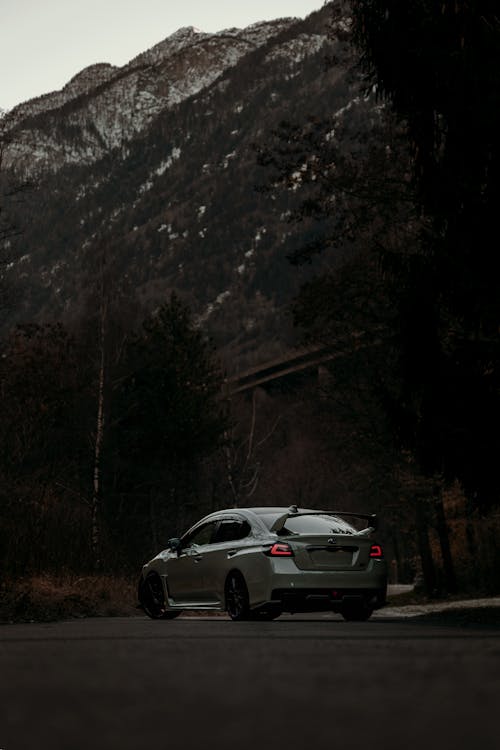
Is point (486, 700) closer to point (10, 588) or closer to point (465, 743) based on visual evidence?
point (465, 743)

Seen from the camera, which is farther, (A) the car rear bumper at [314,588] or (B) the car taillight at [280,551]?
(B) the car taillight at [280,551]

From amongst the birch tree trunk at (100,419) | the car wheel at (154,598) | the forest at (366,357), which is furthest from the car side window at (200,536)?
the birch tree trunk at (100,419)

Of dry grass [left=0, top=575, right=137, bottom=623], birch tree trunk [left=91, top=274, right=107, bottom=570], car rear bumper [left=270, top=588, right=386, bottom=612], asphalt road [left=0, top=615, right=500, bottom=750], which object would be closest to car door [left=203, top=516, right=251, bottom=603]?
car rear bumper [left=270, top=588, right=386, bottom=612]

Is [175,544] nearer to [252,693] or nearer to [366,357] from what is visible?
[252,693]

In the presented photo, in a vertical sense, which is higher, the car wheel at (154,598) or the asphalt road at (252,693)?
the asphalt road at (252,693)

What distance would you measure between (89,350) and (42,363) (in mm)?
2791

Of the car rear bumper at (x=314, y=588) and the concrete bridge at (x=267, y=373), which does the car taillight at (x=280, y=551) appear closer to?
the car rear bumper at (x=314, y=588)

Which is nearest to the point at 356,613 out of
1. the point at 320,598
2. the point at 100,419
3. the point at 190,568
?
the point at 320,598

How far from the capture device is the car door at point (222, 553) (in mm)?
17375

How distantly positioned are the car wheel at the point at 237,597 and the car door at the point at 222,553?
121 mm

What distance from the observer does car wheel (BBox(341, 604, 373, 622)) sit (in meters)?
17.5

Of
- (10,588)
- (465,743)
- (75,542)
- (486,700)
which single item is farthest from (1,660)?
(75,542)

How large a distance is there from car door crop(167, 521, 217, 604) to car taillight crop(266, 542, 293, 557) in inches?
67.0

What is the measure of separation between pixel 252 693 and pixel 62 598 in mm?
13556
